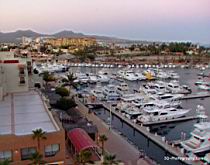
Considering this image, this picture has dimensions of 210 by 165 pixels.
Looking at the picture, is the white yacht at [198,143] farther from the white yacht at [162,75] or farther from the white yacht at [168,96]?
the white yacht at [162,75]

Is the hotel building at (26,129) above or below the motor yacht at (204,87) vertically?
above

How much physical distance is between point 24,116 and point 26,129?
4.02 metres

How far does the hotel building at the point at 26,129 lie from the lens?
21.0 metres

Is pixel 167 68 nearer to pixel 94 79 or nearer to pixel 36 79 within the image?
pixel 94 79

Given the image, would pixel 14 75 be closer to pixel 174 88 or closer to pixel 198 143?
pixel 198 143

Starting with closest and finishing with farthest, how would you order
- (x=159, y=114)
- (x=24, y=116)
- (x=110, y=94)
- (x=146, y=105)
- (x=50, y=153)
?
(x=50, y=153)
(x=24, y=116)
(x=159, y=114)
(x=146, y=105)
(x=110, y=94)

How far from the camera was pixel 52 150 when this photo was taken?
22141mm

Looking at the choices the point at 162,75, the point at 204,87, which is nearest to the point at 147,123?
the point at 204,87

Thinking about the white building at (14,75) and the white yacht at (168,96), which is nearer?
the white building at (14,75)

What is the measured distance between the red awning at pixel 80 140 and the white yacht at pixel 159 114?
44.1ft

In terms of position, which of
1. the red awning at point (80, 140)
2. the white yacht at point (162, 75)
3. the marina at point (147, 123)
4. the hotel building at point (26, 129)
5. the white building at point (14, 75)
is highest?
the white building at point (14, 75)

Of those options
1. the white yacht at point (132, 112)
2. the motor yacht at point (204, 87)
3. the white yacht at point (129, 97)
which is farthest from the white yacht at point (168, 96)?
the motor yacht at point (204, 87)

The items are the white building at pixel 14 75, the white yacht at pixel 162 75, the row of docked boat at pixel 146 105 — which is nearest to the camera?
the white building at pixel 14 75

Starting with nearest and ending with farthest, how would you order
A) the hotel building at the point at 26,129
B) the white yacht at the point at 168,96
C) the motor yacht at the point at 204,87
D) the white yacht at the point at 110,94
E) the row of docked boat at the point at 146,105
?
the hotel building at the point at 26,129
the row of docked boat at the point at 146,105
the white yacht at the point at 168,96
the white yacht at the point at 110,94
the motor yacht at the point at 204,87
